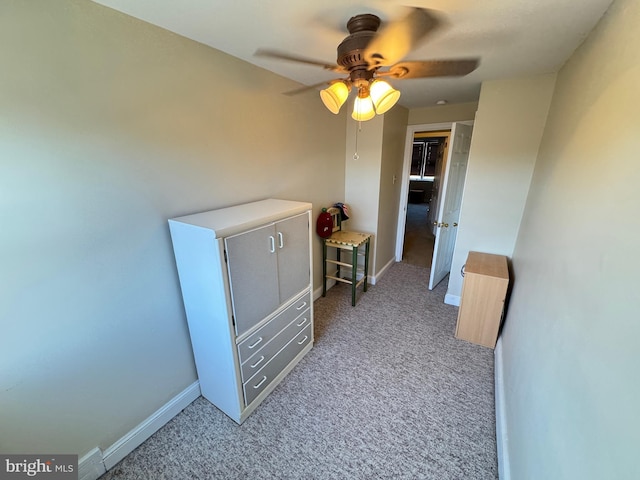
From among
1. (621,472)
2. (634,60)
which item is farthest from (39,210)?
(634,60)

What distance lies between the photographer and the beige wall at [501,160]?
2.11 metres

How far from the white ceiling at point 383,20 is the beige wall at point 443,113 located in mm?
1262

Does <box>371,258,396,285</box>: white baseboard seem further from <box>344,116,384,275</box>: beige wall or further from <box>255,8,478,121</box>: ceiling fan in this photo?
<box>255,8,478,121</box>: ceiling fan

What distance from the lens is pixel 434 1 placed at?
3.49ft

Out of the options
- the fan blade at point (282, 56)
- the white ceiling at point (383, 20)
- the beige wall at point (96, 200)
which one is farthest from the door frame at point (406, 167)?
the beige wall at point (96, 200)

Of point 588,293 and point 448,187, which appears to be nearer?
point 588,293

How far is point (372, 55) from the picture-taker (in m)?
1.16

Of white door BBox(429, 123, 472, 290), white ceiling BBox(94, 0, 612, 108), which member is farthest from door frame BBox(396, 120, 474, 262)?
white ceiling BBox(94, 0, 612, 108)

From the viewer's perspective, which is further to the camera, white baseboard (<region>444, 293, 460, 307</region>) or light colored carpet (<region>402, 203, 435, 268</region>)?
light colored carpet (<region>402, 203, 435, 268</region>)

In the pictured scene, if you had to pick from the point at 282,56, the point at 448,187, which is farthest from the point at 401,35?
the point at 448,187

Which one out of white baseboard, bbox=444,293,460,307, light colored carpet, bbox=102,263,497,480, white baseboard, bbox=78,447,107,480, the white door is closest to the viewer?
white baseboard, bbox=78,447,107,480

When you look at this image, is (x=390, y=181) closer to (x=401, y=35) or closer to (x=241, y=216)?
(x=401, y=35)

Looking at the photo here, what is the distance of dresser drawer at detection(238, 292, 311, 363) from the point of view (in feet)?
5.11

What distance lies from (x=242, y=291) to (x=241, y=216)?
0.46 m
